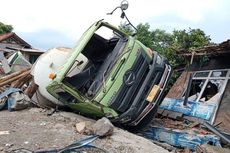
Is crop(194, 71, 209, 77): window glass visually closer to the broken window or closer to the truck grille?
the broken window

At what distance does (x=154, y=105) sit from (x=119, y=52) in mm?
1443

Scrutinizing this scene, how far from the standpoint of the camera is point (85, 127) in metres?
7.31

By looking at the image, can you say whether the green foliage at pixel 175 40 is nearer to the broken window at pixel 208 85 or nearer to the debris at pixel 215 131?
the broken window at pixel 208 85

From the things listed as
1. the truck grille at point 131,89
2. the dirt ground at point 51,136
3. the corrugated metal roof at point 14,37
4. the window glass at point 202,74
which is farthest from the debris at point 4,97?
the corrugated metal roof at point 14,37

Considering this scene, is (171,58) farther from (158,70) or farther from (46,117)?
(46,117)

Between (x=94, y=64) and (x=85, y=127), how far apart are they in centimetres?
247

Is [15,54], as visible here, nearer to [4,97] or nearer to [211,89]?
[4,97]

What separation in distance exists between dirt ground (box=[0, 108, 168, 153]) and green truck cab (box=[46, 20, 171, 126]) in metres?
0.54

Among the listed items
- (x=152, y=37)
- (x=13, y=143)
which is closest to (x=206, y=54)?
(x=13, y=143)

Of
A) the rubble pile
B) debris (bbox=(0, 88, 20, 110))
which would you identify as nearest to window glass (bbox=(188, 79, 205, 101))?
the rubble pile

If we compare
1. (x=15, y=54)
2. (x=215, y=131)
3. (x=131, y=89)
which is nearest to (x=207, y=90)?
(x=215, y=131)

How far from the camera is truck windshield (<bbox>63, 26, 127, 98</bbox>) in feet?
27.6

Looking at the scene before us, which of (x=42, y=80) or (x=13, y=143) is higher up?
(x=42, y=80)

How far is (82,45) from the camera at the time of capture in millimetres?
8234
